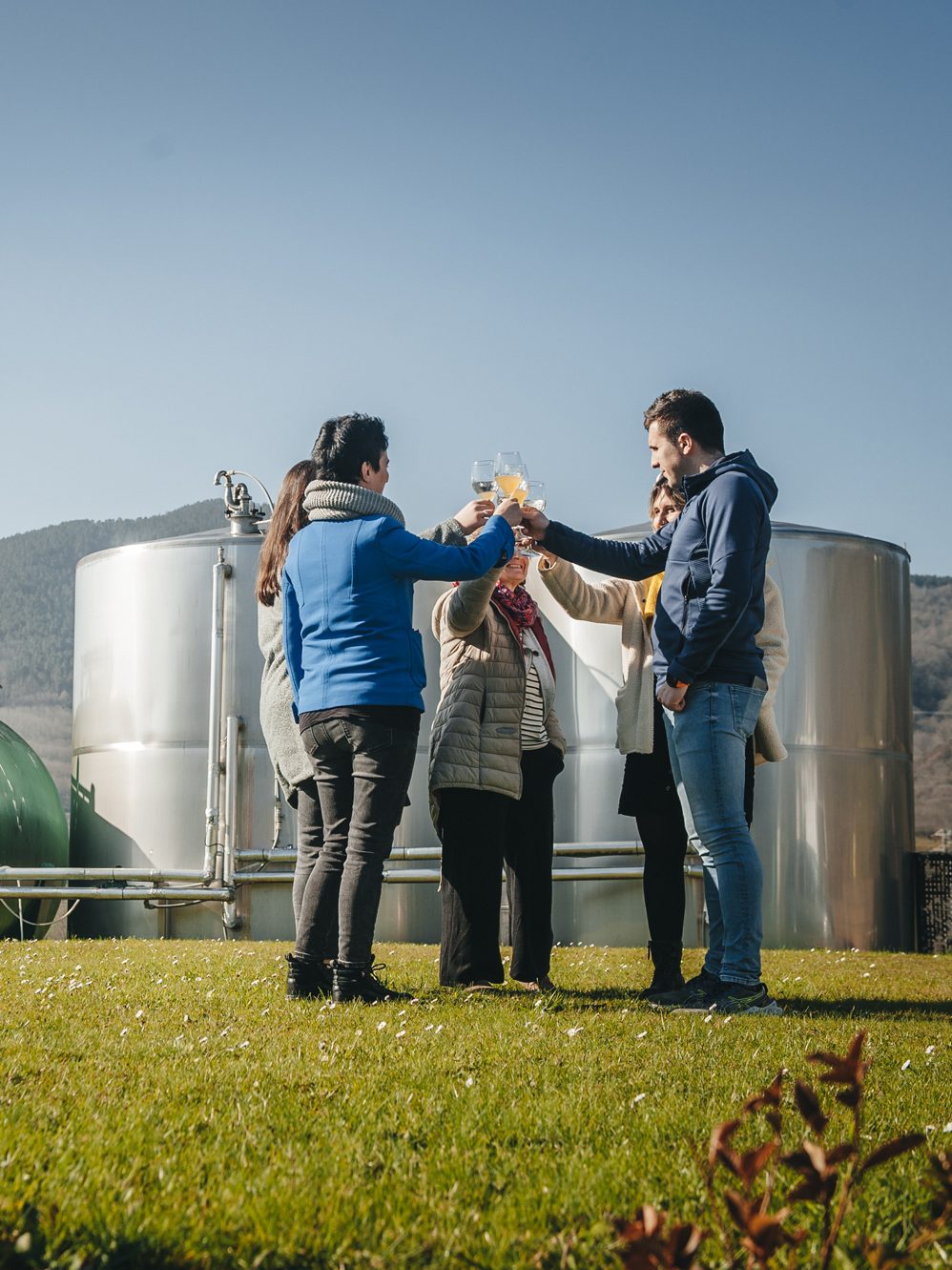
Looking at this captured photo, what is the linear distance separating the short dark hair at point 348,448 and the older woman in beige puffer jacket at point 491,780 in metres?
0.64

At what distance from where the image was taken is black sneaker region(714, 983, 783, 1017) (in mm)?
4285

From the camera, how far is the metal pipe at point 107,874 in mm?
9547

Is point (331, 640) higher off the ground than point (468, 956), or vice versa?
point (331, 640)

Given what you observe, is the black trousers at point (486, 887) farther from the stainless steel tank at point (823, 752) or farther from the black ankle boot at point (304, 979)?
the stainless steel tank at point (823, 752)

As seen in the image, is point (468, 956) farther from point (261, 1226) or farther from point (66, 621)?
point (66, 621)

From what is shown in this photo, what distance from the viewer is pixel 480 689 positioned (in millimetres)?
5129

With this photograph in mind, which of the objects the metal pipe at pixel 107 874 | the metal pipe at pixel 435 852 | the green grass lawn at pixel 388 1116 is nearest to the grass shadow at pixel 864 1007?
the green grass lawn at pixel 388 1116

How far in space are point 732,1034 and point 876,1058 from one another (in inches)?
17.6

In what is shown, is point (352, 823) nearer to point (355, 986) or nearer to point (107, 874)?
point (355, 986)

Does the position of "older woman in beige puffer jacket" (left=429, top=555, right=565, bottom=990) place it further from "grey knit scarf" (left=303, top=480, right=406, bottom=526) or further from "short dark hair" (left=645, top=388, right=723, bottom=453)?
"short dark hair" (left=645, top=388, right=723, bottom=453)

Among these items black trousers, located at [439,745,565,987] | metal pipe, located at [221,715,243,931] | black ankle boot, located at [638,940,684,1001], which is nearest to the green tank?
metal pipe, located at [221,715,243,931]

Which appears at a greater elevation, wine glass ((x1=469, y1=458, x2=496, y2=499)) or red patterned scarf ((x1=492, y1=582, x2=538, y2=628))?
wine glass ((x1=469, y1=458, x2=496, y2=499))

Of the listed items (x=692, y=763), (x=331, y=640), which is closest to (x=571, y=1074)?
(x=692, y=763)

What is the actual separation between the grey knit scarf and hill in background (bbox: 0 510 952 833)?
14327 mm
